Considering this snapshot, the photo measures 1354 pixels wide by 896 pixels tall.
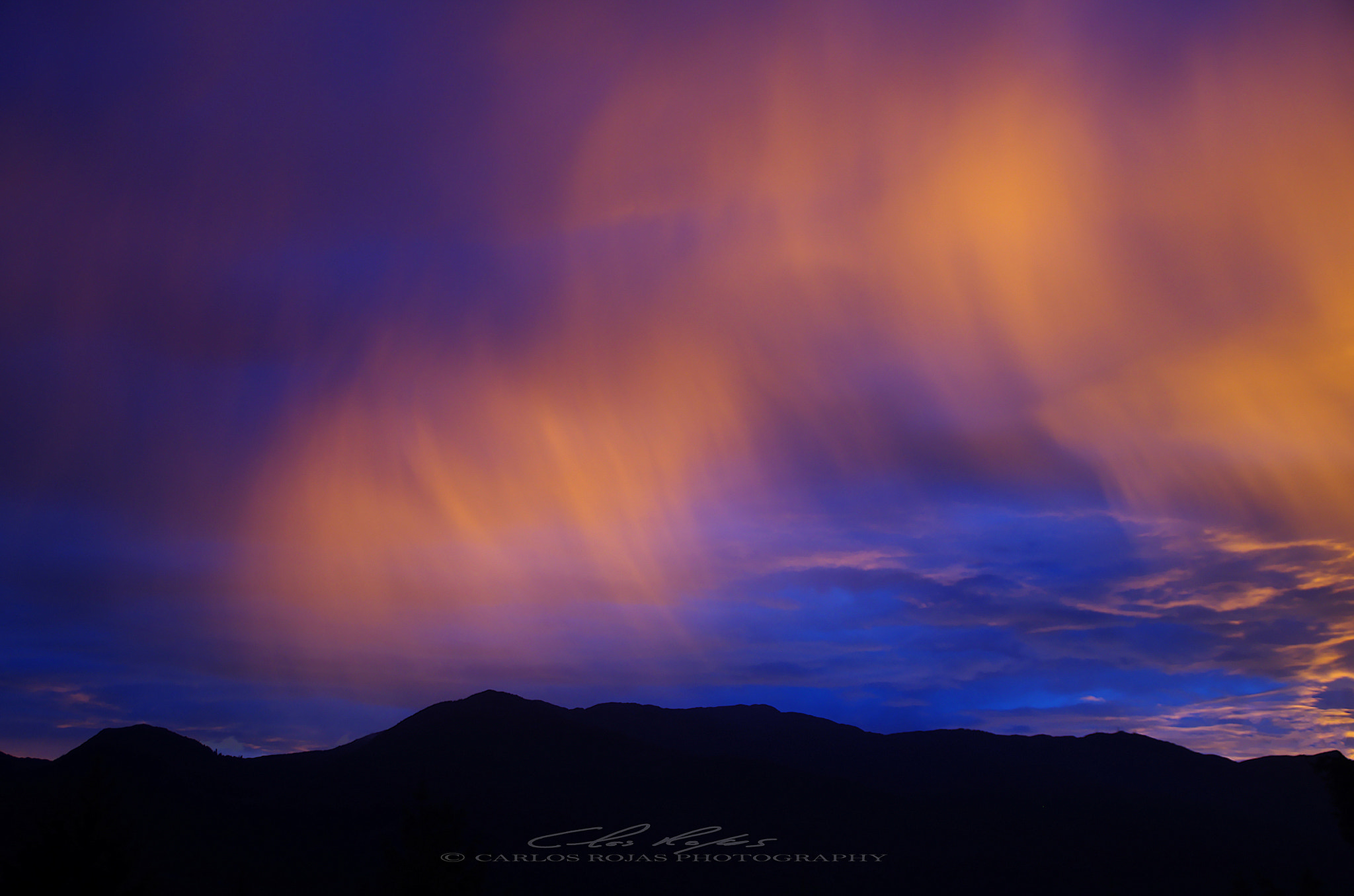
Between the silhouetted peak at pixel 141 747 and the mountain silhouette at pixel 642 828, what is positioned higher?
the silhouetted peak at pixel 141 747

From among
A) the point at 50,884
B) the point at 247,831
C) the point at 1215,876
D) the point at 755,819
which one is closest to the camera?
the point at 50,884

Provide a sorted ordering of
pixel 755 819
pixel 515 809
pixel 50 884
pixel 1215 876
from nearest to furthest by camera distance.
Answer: pixel 50 884 < pixel 1215 876 < pixel 515 809 < pixel 755 819

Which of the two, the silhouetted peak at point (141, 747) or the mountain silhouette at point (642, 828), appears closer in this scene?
the mountain silhouette at point (642, 828)

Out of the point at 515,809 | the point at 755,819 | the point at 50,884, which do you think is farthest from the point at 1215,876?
the point at 50,884

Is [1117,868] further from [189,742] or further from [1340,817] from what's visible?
[189,742]

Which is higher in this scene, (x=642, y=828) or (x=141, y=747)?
(x=141, y=747)

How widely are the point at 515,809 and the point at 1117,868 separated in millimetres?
104161

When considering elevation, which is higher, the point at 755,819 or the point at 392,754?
the point at 392,754

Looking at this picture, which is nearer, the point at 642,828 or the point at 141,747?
the point at 642,828

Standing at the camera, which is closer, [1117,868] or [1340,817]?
[1340,817]

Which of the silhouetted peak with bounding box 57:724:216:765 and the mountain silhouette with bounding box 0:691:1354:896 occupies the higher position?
the silhouetted peak with bounding box 57:724:216:765

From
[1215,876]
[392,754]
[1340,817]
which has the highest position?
[392,754]

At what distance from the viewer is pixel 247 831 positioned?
13062cm

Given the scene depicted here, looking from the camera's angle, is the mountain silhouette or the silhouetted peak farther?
the silhouetted peak
